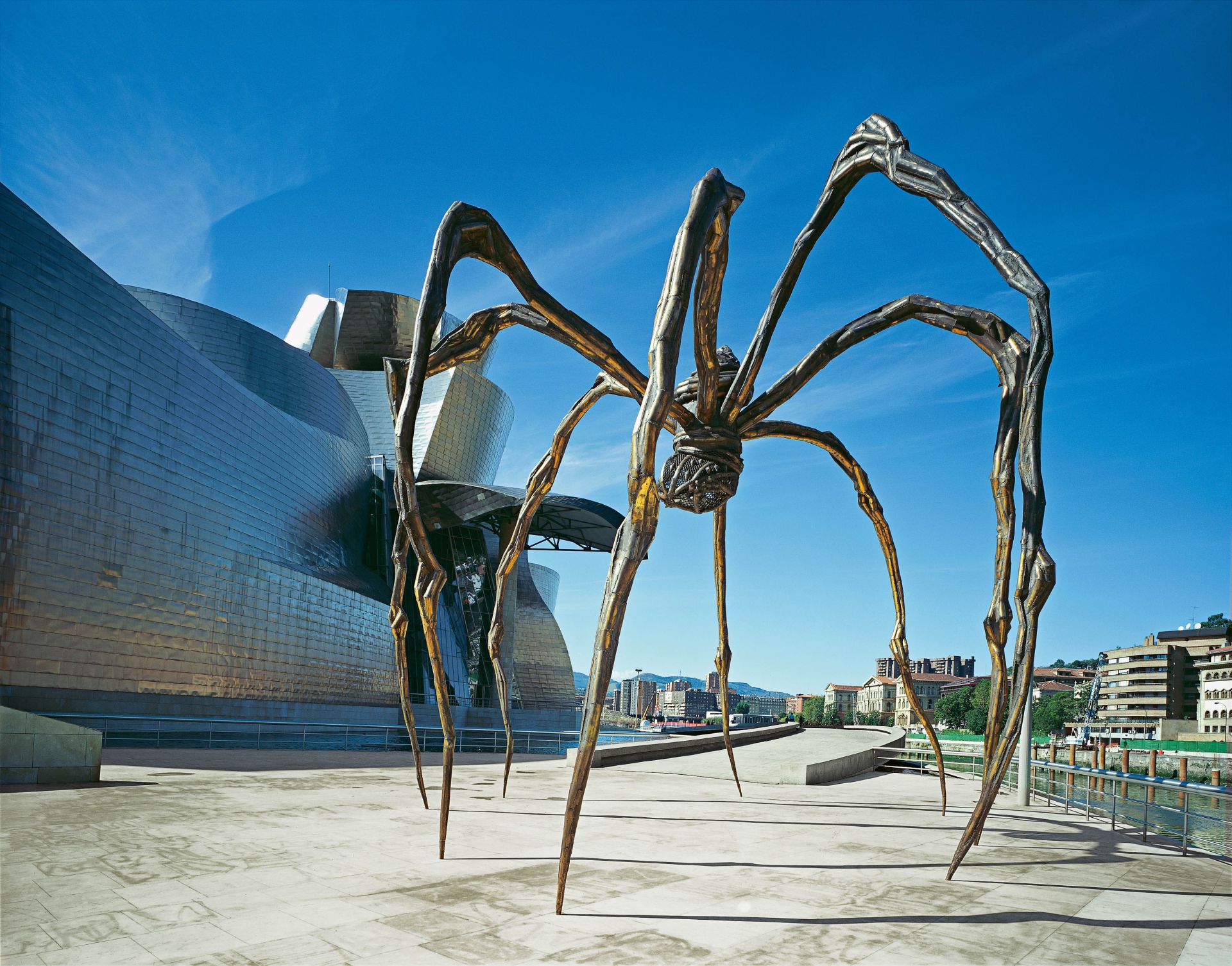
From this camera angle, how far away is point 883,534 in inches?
354

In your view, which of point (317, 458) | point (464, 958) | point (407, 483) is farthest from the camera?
point (317, 458)

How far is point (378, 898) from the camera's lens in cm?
498

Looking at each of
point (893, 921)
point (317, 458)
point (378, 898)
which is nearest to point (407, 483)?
point (378, 898)

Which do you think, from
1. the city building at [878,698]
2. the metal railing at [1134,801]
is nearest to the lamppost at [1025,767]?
the metal railing at [1134,801]

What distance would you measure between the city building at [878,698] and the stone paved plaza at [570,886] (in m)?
141

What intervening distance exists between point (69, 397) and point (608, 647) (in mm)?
23180

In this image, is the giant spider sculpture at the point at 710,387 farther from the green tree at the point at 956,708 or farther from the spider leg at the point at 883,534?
the green tree at the point at 956,708

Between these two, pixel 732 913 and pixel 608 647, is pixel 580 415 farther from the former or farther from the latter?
pixel 732 913

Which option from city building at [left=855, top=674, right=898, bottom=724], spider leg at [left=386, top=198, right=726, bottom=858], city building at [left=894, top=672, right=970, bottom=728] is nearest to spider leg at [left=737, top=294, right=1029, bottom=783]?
spider leg at [left=386, top=198, right=726, bottom=858]

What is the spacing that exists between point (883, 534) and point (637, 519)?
17.2 feet

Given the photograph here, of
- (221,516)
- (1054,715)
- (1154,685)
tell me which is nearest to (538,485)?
(221,516)

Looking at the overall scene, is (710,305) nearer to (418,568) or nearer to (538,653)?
(418,568)

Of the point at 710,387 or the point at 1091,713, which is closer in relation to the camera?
the point at 710,387

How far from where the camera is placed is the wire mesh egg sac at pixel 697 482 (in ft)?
23.0
